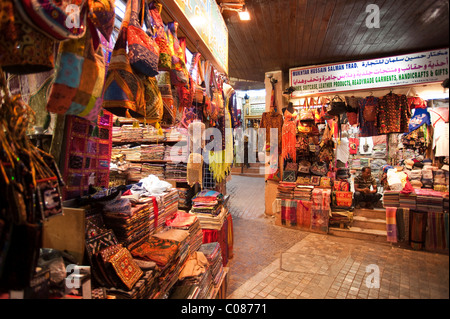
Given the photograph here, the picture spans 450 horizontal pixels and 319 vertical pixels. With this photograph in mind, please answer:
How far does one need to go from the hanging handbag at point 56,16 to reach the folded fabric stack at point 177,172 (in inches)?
161

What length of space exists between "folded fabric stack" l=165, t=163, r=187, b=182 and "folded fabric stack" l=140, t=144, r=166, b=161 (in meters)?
0.31

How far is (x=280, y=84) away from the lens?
587 centimetres

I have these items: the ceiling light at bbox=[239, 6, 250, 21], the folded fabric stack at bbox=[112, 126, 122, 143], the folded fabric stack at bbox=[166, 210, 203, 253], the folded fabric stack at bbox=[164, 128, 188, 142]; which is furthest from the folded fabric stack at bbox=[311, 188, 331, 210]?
the folded fabric stack at bbox=[112, 126, 122, 143]

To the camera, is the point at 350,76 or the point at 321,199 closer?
the point at 350,76

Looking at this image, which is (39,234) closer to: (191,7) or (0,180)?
(0,180)

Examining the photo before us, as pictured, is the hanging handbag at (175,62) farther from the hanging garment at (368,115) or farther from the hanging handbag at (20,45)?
the hanging garment at (368,115)

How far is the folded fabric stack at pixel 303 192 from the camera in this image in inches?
200

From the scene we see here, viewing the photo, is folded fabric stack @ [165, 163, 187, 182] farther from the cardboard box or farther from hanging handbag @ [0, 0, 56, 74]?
hanging handbag @ [0, 0, 56, 74]

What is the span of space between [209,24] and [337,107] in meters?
3.27

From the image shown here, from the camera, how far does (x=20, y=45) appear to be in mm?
746

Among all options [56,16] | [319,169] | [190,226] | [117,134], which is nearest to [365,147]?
[319,169]

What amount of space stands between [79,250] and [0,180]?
656 millimetres

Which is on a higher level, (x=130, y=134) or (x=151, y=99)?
(x=130, y=134)

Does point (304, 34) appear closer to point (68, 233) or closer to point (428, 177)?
point (428, 177)
